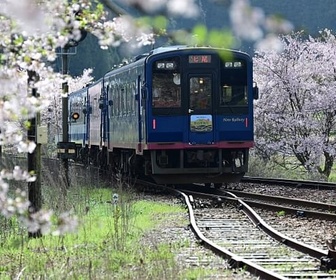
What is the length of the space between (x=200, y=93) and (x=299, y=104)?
12157 mm

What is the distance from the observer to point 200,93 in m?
16.7

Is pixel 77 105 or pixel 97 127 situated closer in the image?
pixel 97 127

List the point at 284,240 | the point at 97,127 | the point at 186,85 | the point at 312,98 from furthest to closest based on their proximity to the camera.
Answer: the point at 312,98
the point at 97,127
the point at 186,85
the point at 284,240

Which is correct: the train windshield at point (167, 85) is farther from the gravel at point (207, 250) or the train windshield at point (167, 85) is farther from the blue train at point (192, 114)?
the gravel at point (207, 250)

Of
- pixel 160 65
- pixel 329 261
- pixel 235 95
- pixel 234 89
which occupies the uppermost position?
pixel 160 65

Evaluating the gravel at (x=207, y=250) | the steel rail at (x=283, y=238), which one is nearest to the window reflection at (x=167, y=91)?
the gravel at (x=207, y=250)

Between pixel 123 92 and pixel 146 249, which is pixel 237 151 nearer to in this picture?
pixel 123 92

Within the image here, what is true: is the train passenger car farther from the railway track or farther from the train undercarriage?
the railway track

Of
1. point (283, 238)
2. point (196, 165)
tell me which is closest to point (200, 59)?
point (196, 165)

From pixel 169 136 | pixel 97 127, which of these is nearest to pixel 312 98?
pixel 97 127

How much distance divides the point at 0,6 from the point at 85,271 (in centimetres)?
353

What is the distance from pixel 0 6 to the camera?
3836 mm

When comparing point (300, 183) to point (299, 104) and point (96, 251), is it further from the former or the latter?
point (96, 251)

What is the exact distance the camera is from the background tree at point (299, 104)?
2703 centimetres
